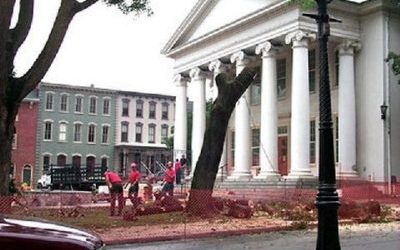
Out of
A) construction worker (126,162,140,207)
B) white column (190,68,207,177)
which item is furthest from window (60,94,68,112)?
construction worker (126,162,140,207)

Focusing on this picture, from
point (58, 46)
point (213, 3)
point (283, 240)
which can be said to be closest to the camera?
point (283, 240)

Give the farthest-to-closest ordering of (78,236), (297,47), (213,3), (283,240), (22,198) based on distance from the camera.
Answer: (213,3), (297,47), (22,198), (283,240), (78,236)

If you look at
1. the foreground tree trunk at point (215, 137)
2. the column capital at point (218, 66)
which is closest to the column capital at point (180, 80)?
the column capital at point (218, 66)

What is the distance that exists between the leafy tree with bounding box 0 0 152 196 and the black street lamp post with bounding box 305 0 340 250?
746 centimetres

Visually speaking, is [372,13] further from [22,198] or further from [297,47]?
[22,198]

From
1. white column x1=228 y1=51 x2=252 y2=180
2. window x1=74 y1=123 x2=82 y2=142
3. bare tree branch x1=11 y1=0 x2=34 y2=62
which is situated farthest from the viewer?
window x1=74 y1=123 x2=82 y2=142

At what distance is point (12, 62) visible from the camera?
14.3m

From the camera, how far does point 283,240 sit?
44.1 feet

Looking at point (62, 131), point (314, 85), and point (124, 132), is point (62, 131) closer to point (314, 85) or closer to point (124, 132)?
point (124, 132)

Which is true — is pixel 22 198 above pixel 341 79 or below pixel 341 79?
Answer: below

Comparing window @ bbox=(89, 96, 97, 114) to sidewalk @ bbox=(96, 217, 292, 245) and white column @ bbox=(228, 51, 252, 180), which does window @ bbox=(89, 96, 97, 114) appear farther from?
sidewalk @ bbox=(96, 217, 292, 245)

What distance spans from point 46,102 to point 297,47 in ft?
154

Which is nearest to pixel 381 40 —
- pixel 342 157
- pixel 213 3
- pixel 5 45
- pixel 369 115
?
pixel 369 115

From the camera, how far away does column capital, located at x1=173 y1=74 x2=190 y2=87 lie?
39.8m
